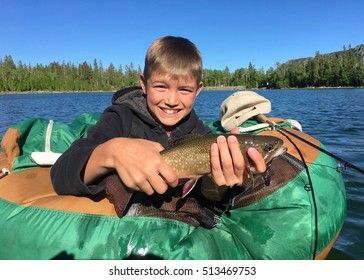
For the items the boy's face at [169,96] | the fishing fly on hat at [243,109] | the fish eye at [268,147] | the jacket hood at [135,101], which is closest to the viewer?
the fish eye at [268,147]

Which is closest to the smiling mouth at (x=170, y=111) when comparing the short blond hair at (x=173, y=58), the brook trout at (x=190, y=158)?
the short blond hair at (x=173, y=58)

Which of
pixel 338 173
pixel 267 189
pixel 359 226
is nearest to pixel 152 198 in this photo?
pixel 267 189

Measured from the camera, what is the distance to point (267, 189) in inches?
125

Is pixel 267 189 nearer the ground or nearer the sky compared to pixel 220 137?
nearer the ground

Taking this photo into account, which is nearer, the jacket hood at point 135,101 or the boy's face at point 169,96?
the boy's face at point 169,96

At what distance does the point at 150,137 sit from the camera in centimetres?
346

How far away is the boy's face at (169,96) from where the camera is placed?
11.0 feet

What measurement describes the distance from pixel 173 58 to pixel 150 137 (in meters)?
0.85

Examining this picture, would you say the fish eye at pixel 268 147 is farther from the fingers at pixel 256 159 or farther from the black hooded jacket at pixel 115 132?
the black hooded jacket at pixel 115 132

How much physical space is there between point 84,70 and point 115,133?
6884 inches

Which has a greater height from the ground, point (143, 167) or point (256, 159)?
point (143, 167)

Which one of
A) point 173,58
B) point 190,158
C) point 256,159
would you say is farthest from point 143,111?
point 256,159

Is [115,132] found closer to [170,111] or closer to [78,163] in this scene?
[170,111]
